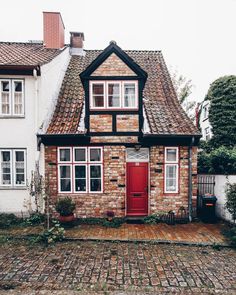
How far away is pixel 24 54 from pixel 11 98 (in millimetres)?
3184

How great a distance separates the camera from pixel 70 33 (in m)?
15.7

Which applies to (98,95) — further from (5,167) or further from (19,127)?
(5,167)

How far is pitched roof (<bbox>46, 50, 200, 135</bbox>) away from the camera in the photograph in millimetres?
10836

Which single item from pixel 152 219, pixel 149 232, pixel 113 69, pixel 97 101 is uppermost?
pixel 113 69

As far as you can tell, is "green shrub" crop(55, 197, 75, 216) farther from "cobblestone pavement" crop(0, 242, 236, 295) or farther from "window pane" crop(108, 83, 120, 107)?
"window pane" crop(108, 83, 120, 107)

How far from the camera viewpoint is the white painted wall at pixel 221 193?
10.5 meters

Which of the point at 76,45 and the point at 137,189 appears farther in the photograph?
the point at 76,45

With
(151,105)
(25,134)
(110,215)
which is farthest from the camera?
(151,105)

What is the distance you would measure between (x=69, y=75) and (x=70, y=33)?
12.5ft

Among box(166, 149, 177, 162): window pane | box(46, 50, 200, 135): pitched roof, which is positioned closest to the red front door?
box(166, 149, 177, 162): window pane

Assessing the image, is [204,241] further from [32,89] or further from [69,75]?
[69,75]

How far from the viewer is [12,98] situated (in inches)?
423

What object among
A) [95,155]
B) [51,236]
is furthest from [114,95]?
[51,236]

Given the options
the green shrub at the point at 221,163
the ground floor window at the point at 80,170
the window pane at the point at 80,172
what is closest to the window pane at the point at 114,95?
the ground floor window at the point at 80,170
